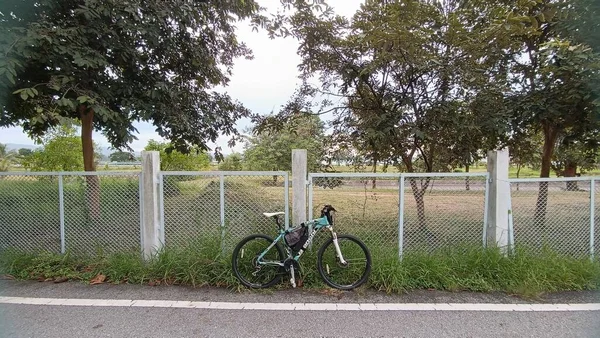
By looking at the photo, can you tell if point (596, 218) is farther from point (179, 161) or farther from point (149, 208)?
point (179, 161)

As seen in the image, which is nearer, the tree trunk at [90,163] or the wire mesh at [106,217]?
the wire mesh at [106,217]

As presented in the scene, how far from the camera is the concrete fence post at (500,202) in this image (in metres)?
3.74

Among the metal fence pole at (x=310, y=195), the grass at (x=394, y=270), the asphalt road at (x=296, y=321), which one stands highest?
the metal fence pole at (x=310, y=195)

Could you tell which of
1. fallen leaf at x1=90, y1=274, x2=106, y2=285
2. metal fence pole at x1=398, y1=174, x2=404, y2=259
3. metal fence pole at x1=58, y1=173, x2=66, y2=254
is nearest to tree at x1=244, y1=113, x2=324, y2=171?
metal fence pole at x1=398, y1=174, x2=404, y2=259

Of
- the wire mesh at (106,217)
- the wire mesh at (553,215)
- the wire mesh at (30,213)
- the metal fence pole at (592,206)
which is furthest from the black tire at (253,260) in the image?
the metal fence pole at (592,206)

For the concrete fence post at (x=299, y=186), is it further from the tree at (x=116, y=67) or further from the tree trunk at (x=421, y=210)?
the tree at (x=116, y=67)

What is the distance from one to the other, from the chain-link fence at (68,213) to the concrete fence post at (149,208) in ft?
0.73

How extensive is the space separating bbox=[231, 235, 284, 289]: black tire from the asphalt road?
20 centimetres

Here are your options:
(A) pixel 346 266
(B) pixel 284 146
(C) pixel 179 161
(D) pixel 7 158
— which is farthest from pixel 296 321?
(B) pixel 284 146

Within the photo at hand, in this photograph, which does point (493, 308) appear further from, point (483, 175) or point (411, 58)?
point (411, 58)

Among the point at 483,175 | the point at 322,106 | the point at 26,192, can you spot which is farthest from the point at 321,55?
the point at 26,192

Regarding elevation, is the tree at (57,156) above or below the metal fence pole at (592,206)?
above

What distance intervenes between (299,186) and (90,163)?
4.80 meters

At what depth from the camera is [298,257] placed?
331 cm
